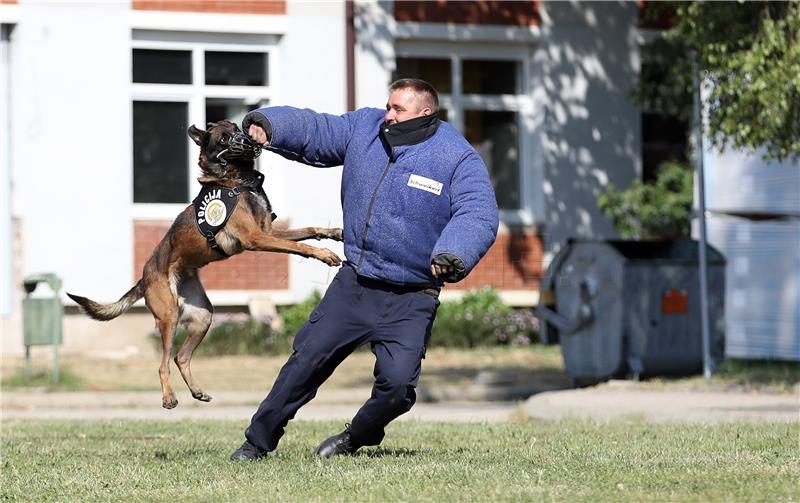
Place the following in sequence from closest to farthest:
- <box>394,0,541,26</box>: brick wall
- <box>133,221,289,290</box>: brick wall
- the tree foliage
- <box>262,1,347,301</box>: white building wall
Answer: the tree foliage
<box>133,221,289,290</box>: brick wall
<box>262,1,347,301</box>: white building wall
<box>394,0,541,26</box>: brick wall

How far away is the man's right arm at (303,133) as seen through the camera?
24.7 feet

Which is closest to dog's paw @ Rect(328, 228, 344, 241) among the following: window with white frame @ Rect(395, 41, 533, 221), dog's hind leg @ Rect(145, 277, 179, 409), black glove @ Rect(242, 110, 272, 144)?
black glove @ Rect(242, 110, 272, 144)

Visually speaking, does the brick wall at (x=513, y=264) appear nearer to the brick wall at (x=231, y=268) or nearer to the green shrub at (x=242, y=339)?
the brick wall at (x=231, y=268)

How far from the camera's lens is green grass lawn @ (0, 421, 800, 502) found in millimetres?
6555

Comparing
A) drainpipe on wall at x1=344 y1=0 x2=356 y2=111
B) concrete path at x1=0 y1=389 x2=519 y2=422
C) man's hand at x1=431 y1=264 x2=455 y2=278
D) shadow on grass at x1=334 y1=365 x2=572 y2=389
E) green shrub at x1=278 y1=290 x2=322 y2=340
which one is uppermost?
drainpipe on wall at x1=344 y1=0 x2=356 y2=111

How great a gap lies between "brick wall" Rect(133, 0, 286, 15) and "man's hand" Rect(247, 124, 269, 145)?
1215 cm

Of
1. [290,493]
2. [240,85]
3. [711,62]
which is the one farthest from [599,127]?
[290,493]

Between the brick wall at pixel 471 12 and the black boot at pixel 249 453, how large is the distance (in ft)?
43.1

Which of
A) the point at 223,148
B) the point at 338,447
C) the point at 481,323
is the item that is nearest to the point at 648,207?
the point at 481,323

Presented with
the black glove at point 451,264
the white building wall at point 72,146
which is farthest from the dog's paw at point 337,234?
the white building wall at point 72,146

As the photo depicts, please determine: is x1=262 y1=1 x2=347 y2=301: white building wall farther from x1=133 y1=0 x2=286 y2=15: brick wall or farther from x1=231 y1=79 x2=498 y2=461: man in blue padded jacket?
x1=231 y1=79 x2=498 y2=461: man in blue padded jacket

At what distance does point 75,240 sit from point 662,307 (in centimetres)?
786

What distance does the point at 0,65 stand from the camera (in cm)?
1894

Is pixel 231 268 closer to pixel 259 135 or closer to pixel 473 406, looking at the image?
pixel 473 406
